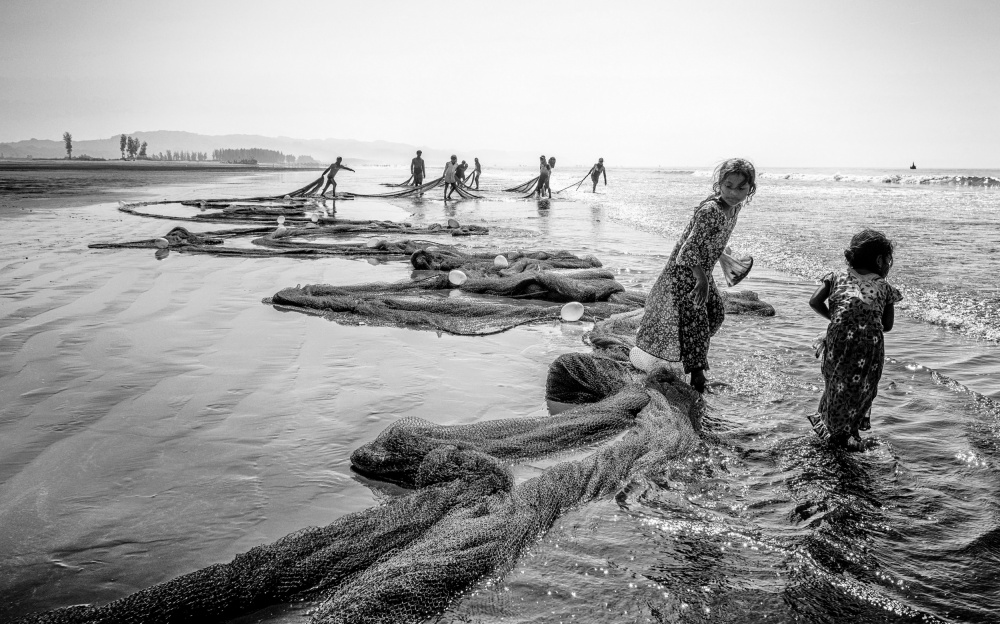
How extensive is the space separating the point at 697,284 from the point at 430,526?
253cm

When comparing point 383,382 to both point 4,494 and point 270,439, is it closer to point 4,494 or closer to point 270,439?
point 270,439

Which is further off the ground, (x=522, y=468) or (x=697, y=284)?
(x=697, y=284)

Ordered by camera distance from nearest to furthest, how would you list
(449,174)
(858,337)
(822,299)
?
(858,337) → (822,299) → (449,174)

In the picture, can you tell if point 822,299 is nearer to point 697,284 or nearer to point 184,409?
point 697,284

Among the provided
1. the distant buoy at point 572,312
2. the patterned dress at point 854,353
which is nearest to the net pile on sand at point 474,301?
the distant buoy at point 572,312

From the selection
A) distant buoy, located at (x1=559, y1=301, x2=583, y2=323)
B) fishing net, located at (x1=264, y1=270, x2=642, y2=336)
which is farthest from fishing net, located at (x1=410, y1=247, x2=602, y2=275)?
distant buoy, located at (x1=559, y1=301, x2=583, y2=323)

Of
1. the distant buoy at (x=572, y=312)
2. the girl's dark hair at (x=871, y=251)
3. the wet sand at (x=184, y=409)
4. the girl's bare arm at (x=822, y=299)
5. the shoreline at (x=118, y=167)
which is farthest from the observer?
the shoreline at (x=118, y=167)

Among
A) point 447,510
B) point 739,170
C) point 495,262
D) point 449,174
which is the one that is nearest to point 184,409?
point 447,510

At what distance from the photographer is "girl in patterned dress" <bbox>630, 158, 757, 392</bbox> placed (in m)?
3.89

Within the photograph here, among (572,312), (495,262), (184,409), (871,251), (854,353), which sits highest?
(871,251)

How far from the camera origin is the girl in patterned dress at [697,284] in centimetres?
389

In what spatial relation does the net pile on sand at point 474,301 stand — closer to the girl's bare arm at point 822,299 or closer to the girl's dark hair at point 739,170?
the girl's dark hair at point 739,170

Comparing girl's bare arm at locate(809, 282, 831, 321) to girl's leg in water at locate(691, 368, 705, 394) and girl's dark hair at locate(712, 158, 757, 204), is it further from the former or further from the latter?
girl's leg in water at locate(691, 368, 705, 394)

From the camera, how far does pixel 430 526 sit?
2.24 m
